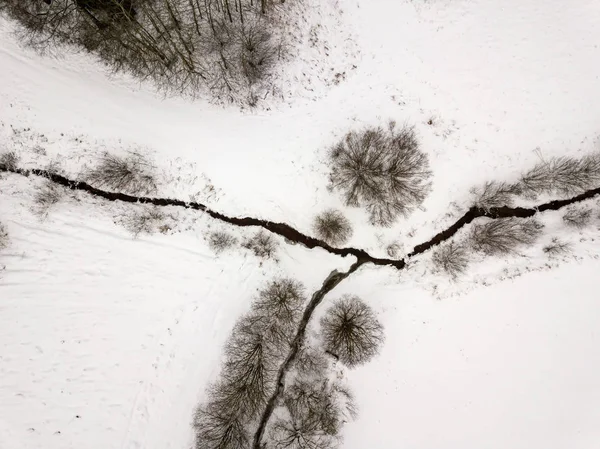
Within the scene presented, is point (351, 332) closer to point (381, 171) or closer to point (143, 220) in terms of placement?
point (381, 171)

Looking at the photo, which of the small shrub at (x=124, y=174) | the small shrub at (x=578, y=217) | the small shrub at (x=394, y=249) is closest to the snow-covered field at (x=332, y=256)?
the small shrub at (x=394, y=249)

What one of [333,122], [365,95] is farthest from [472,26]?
[333,122]

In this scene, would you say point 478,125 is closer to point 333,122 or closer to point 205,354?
point 333,122

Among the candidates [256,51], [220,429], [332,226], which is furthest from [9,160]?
[220,429]

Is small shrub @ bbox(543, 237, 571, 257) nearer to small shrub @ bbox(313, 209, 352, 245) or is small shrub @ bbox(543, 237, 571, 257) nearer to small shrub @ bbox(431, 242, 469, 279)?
small shrub @ bbox(431, 242, 469, 279)

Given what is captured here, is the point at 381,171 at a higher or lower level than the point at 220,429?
higher

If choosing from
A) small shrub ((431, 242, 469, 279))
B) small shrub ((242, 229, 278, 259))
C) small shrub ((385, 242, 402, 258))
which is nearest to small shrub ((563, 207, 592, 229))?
small shrub ((431, 242, 469, 279))
